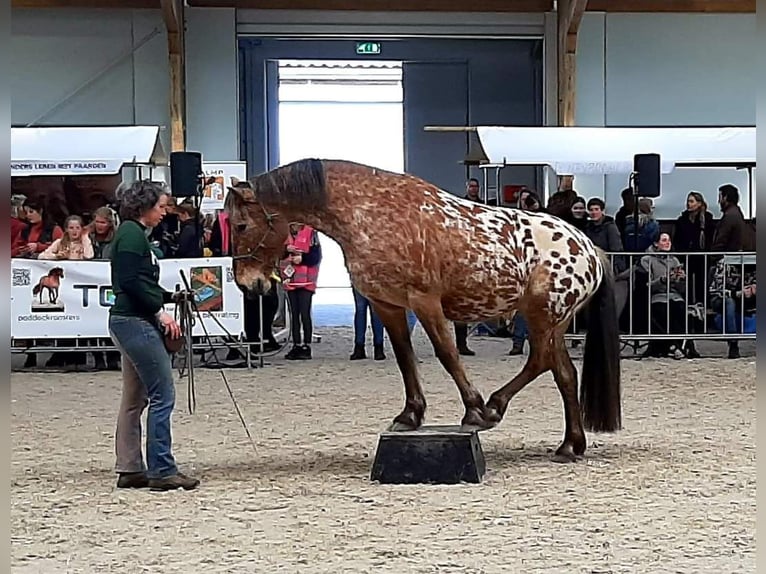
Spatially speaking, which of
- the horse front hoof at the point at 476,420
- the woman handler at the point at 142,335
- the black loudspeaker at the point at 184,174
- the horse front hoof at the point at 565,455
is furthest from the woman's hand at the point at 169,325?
the black loudspeaker at the point at 184,174

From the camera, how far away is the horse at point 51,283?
11.3m

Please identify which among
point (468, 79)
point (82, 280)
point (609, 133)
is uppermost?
point (468, 79)

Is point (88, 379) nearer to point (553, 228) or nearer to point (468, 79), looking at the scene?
point (553, 228)

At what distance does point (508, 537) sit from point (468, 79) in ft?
62.0

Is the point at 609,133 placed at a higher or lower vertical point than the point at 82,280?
higher

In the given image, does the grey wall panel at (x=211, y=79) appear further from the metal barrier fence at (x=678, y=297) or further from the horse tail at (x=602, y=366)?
the horse tail at (x=602, y=366)

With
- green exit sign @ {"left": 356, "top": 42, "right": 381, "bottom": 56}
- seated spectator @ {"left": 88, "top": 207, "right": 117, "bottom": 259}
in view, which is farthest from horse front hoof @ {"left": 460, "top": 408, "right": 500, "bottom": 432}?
green exit sign @ {"left": 356, "top": 42, "right": 381, "bottom": 56}

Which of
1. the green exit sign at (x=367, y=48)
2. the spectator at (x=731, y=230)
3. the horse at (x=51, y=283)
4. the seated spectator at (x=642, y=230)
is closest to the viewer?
the horse at (x=51, y=283)

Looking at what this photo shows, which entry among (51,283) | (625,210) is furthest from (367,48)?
(51,283)

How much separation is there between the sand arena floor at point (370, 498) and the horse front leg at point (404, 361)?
1.34ft

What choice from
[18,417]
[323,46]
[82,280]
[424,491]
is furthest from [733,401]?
[323,46]

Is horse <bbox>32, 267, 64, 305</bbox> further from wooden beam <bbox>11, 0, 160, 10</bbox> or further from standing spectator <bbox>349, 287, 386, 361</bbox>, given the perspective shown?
wooden beam <bbox>11, 0, 160, 10</bbox>

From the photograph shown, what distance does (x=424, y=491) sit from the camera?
5793 millimetres

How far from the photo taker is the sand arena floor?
15.0 ft
